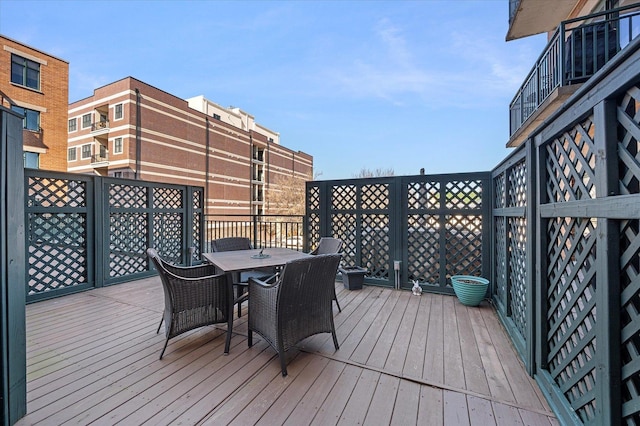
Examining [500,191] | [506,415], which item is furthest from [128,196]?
[500,191]

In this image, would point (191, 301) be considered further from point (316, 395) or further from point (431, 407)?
point (431, 407)

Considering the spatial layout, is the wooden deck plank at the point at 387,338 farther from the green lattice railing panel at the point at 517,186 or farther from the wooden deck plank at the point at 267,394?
the green lattice railing panel at the point at 517,186

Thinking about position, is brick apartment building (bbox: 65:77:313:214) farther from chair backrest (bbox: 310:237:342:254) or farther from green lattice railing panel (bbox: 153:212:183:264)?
chair backrest (bbox: 310:237:342:254)

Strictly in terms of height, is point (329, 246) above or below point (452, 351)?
above

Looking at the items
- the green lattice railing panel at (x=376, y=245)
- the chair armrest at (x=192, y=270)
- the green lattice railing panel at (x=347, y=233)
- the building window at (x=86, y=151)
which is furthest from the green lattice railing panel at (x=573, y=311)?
the building window at (x=86, y=151)

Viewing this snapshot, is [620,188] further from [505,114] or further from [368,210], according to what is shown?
[505,114]

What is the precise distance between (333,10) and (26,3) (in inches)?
417

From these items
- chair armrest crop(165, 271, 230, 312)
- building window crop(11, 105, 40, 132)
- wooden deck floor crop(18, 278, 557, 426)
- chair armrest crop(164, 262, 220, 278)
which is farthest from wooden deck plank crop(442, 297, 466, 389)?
building window crop(11, 105, 40, 132)

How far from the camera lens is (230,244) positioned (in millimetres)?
3584

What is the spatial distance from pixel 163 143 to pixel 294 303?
743 inches

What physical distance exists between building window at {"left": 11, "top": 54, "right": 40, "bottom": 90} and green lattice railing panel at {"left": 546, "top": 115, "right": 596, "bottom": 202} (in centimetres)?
1823

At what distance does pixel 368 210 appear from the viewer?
4238 millimetres

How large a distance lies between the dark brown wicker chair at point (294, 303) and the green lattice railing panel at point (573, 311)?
1390 mm

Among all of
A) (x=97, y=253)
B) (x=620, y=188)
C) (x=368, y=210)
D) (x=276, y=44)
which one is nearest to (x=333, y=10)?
(x=276, y=44)
